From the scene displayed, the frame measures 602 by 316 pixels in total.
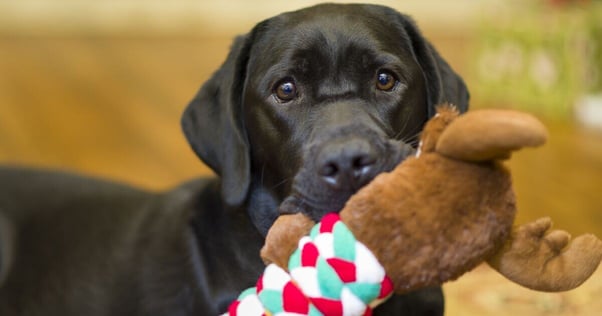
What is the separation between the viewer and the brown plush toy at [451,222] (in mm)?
1303

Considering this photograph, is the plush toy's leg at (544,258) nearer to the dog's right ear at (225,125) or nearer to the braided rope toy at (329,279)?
the braided rope toy at (329,279)

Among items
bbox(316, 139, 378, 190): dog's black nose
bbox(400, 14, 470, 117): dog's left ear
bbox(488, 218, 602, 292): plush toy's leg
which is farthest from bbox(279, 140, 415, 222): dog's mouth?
bbox(400, 14, 470, 117): dog's left ear

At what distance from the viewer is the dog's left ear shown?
1.99 metres

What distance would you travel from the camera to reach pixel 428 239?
1.30m

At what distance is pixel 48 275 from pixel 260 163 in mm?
891

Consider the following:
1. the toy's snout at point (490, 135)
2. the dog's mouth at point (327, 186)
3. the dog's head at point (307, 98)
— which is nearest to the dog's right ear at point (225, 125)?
the dog's head at point (307, 98)

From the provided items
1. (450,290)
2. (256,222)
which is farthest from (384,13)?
(450,290)

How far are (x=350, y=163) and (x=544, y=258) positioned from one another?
0.39 meters

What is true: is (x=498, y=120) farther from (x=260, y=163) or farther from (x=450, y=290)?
(x=450, y=290)

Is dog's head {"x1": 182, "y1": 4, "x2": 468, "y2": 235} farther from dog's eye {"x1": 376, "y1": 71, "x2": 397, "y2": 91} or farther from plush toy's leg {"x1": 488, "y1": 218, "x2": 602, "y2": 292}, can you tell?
plush toy's leg {"x1": 488, "y1": 218, "x2": 602, "y2": 292}

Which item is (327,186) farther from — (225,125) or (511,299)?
(511,299)

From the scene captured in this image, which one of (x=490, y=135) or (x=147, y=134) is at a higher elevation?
(x=490, y=135)

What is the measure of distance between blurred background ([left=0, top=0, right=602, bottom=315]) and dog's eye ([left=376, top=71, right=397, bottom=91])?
74 cm

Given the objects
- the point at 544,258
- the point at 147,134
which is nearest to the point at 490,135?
the point at 544,258
